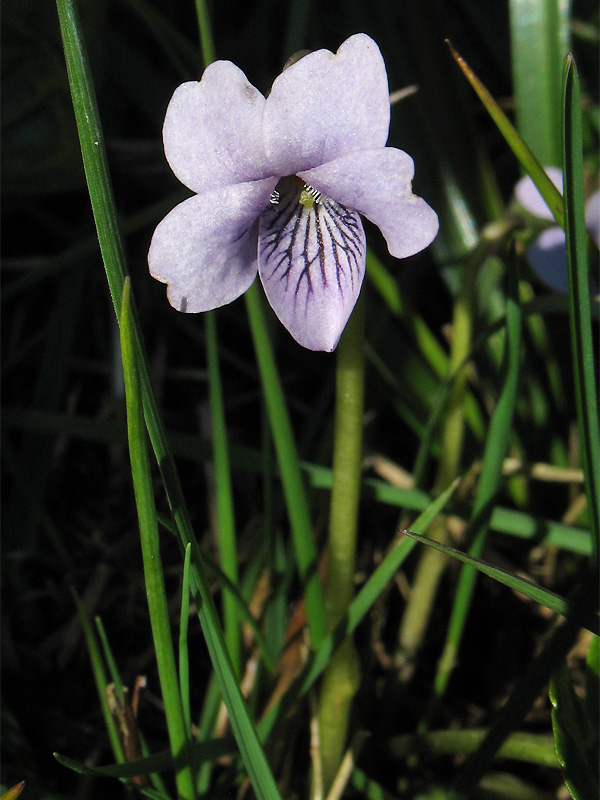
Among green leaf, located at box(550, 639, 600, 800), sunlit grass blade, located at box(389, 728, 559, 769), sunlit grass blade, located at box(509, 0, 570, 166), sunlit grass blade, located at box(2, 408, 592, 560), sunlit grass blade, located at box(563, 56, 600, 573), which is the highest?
sunlit grass blade, located at box(509, 0, 570, 166)

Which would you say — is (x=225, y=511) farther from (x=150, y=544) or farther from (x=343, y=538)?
(x=150, y=544)

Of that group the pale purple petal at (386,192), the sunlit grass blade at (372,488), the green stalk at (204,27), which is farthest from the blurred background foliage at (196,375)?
the pale purple petal at (386,192)

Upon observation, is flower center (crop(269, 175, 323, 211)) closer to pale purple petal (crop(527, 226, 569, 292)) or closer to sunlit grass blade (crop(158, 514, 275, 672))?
sunlit grass blade (crop(158, 514, 275, 672))

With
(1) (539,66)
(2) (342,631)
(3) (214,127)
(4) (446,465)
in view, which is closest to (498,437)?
(4) (446,465)

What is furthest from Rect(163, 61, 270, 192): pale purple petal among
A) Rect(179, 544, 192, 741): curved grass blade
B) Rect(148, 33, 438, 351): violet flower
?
Rect(179, 544, 192, 741): curved grass blade

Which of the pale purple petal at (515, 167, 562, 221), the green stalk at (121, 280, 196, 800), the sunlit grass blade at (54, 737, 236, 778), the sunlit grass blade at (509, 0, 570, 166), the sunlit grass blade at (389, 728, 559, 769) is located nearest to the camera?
the green stalk at (121, 280, 196, 800)

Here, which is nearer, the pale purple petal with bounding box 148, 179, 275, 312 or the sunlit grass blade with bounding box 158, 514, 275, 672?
the pale purple petal with bounding box 148, 179, 275, 312

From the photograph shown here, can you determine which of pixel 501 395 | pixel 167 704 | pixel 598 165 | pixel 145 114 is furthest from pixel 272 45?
pixel 167 704
